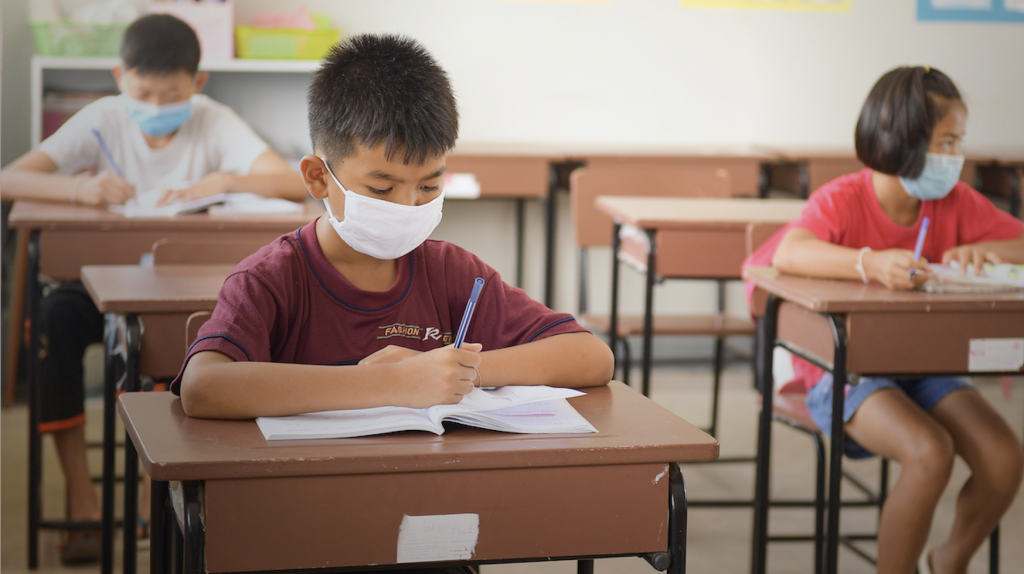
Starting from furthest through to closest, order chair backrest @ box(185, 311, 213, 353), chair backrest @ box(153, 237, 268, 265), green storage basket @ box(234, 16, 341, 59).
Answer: green storage basket @ box(234, 16, 341, 59), chair backrest @ box(153, 237, 268, 265), chair backrest @ box(185, 311, 213, 353)

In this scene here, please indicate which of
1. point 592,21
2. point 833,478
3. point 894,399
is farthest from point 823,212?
point 592,21

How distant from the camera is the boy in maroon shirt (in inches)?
50.1

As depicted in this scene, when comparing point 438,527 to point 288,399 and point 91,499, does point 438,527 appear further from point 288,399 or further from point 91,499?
point 91,499

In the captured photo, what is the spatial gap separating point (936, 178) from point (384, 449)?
5.10 feet

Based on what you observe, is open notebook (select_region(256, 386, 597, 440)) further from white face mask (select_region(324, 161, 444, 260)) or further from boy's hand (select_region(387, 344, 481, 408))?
white face mask (select_region(324, 161, 444, 260))

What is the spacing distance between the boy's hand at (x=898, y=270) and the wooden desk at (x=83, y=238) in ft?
4.20

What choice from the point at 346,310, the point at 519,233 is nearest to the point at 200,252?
the point at 346,310

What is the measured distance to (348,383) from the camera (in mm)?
1127

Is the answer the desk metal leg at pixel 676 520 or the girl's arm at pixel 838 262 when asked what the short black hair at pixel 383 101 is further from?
the girl's arm at pixel 838 262

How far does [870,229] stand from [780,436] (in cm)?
163

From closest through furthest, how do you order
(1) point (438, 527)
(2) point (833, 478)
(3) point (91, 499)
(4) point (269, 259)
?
(1) point (438, 527)
(4) point (269, 259)
(2) point (833, 478)
(3) point (91, 499)

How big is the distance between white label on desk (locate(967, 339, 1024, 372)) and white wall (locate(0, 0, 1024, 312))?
8.94 ft

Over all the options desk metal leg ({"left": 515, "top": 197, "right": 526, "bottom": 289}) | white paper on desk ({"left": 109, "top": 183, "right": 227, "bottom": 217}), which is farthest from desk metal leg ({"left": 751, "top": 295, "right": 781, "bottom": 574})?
desk metal leg ({"left": 515, "top": 197, "right": 526, "bottom": 289})

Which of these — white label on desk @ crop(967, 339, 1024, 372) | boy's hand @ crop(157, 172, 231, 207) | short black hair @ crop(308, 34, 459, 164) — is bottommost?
white label on desk @ crop(967, 339, 1024, 372)
